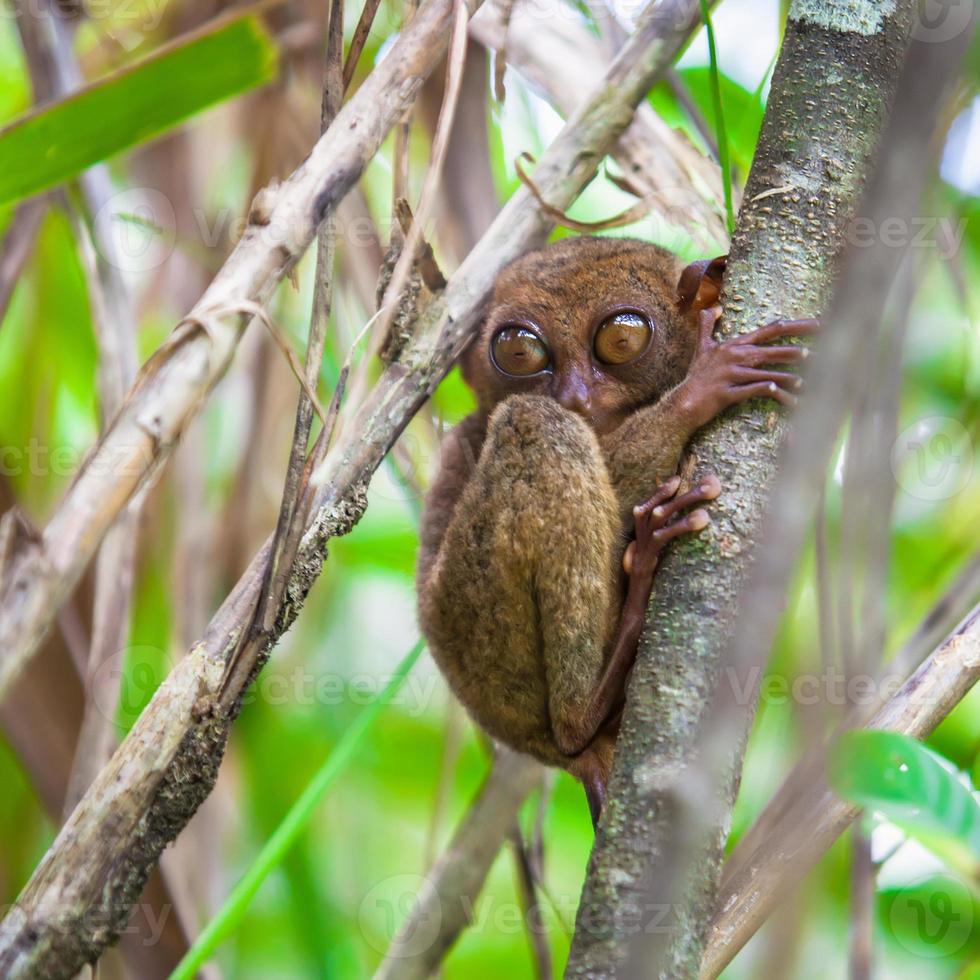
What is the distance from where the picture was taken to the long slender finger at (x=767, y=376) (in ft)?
5.87

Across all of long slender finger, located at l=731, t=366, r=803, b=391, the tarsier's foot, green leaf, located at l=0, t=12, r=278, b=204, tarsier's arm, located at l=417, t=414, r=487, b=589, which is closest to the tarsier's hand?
long slender finger, located at l=731, t=366, r=803, b=391

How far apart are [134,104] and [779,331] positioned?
161 centimetres

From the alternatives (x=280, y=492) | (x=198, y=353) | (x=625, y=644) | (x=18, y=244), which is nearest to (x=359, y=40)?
(x=198, y=353)

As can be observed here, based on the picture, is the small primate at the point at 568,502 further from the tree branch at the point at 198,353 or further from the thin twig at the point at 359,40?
the thin twig at the point at 359,40

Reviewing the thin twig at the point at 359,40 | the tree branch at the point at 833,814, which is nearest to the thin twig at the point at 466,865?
the tree branch at the point at 833,814

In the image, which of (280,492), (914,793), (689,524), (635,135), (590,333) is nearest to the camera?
(914,793)

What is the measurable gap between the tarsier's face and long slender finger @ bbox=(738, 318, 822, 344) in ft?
3.24

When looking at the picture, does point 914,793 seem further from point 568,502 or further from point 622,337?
point 622,337

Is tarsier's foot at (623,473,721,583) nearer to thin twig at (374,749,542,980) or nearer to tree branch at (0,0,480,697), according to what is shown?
tree branch at (0,0,480,697)

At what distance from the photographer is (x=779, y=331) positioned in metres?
1.79

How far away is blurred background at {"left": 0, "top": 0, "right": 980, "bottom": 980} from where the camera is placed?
280 centimetres

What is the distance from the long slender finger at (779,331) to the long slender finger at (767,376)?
0.17 ft

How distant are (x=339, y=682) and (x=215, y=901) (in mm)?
807

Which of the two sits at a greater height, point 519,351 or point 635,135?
point 635,135
